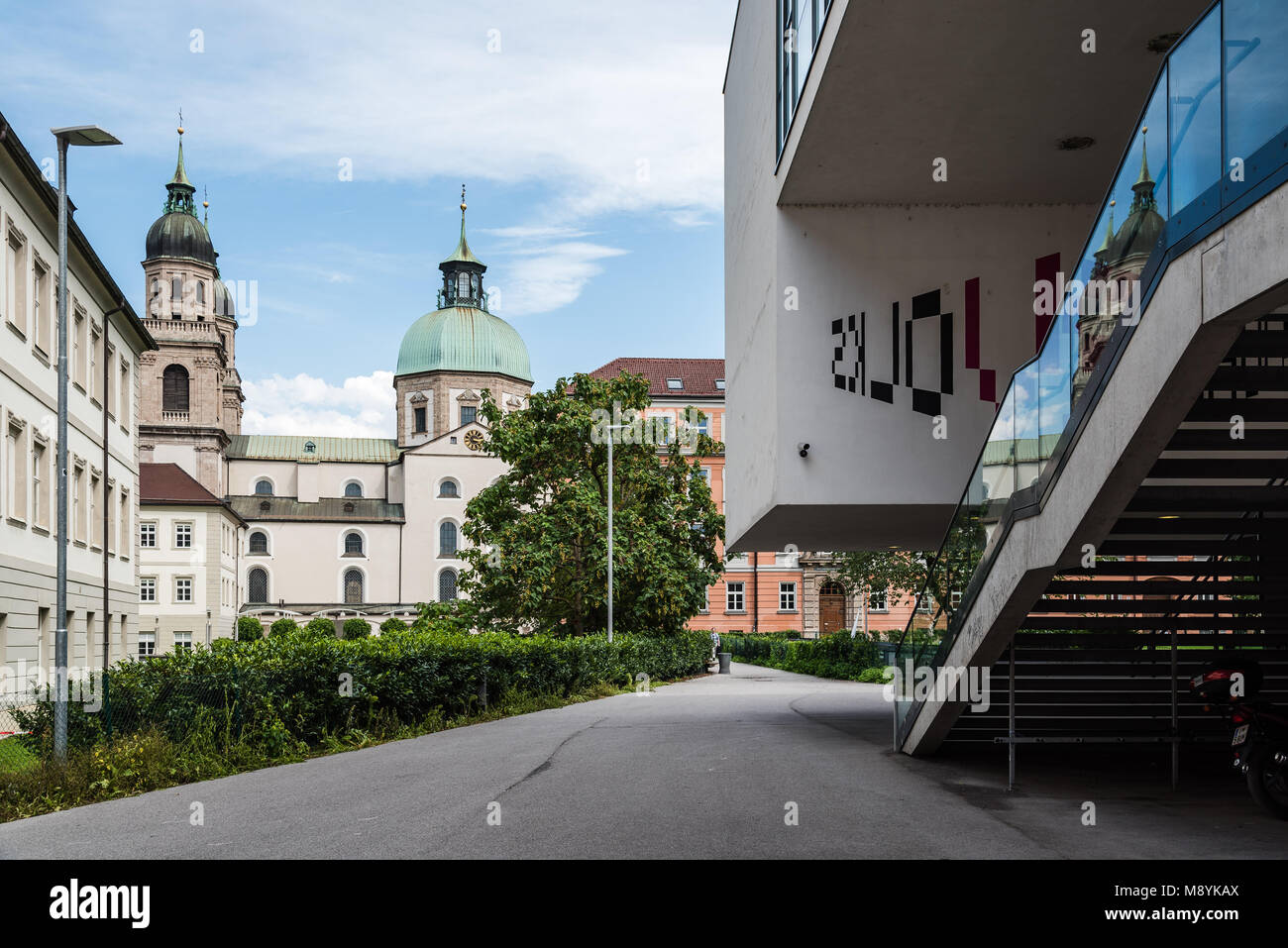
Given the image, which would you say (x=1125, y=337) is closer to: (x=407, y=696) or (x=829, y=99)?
(x=829, y=99)

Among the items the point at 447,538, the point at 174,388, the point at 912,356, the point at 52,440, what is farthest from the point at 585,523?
the point at 174,388

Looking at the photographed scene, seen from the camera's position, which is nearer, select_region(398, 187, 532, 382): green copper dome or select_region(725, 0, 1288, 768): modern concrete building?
select_region(725, 0, 1288, 768): modern concrete building

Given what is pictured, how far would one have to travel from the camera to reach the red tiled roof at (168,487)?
75.5 metres

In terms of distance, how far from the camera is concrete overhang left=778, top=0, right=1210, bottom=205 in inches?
453

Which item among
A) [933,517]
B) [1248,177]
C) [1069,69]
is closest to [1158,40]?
[1069,69]

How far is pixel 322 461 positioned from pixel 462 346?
628 inches

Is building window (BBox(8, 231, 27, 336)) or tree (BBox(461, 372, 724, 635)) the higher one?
building window (BBox(8, 231, 27, 336))

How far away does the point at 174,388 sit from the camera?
96.4 meters

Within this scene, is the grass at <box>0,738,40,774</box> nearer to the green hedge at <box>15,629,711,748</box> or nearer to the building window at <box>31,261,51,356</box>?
the green hedge at <box>15,629,711,748</box>

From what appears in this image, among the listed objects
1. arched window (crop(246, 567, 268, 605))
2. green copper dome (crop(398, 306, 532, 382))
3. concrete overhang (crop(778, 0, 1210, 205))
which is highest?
green copper dome (crop(398, 306, 532, 382))

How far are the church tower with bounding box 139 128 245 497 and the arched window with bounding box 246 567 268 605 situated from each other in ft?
24.7

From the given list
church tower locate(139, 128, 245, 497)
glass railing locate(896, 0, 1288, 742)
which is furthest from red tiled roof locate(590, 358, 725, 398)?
glass railing locate(896, 0, 1288, 742)
